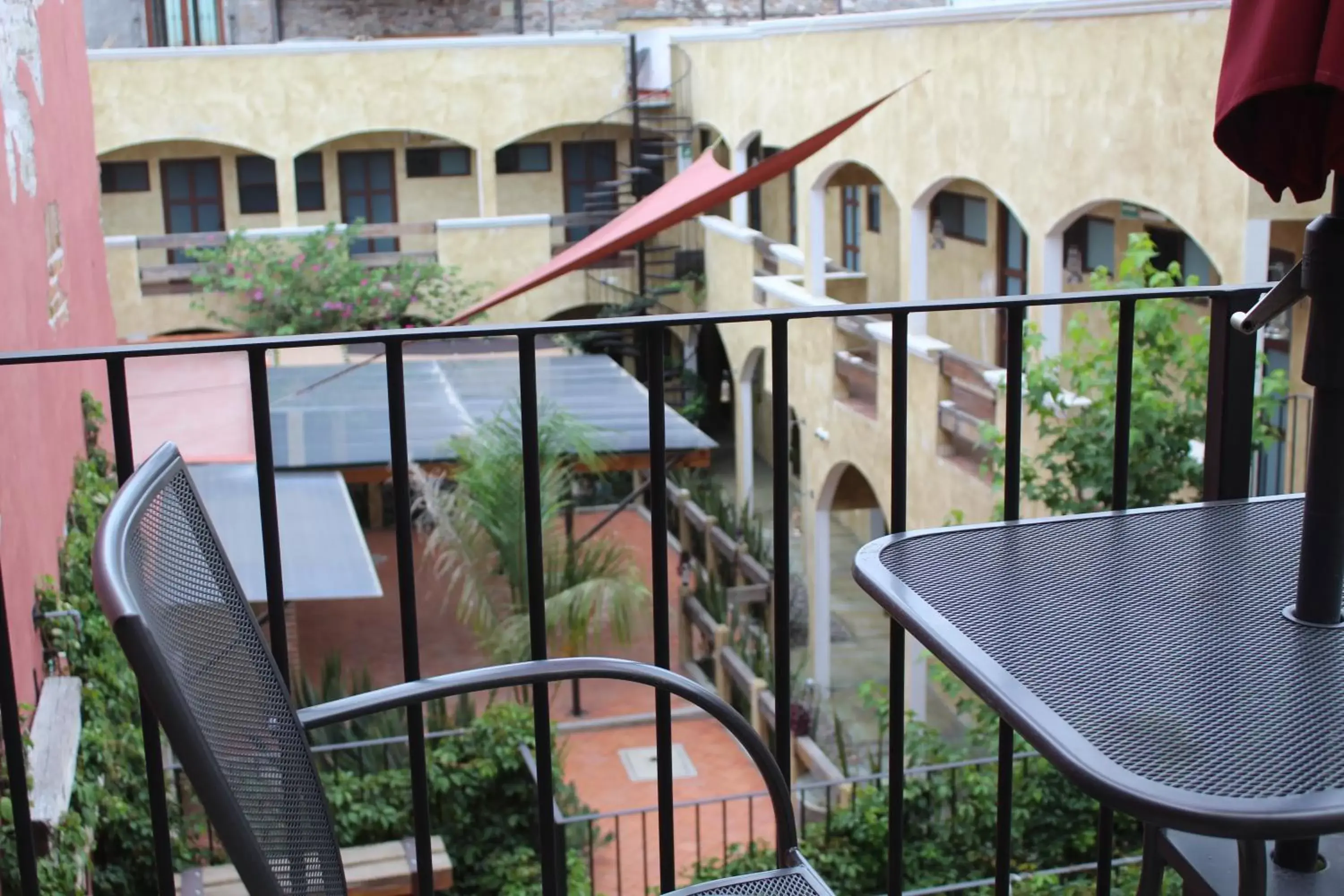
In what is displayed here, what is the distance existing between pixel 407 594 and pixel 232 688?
64 cm

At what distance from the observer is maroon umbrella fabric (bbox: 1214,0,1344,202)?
1278 millimetres

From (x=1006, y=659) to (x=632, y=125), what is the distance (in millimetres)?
17474

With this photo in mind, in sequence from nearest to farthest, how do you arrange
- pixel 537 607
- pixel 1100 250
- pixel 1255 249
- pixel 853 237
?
pixel 537 607 → pixel 1255 249 → pixel 1100 250 → pixel 853 237

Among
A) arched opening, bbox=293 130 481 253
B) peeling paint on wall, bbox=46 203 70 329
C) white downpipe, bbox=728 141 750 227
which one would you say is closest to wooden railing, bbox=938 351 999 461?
peeling paint on wall, bbox=46 203 70 329

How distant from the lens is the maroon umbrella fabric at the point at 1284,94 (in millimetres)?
1278

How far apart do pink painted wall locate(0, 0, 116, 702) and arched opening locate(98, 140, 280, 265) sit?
35.7 feet

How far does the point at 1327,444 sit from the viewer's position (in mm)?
1425

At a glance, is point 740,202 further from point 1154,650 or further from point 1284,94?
point 1154,650

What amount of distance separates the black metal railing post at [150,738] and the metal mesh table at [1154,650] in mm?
822

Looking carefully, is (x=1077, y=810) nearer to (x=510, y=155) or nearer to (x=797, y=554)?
(x=797, y=554)

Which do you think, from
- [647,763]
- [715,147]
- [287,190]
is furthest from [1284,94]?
[287,190]

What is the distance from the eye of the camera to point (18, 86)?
585cm

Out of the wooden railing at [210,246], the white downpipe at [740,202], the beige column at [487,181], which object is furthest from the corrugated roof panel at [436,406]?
the beige column at [487,181]

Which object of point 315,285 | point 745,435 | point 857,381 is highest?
point 315,285
